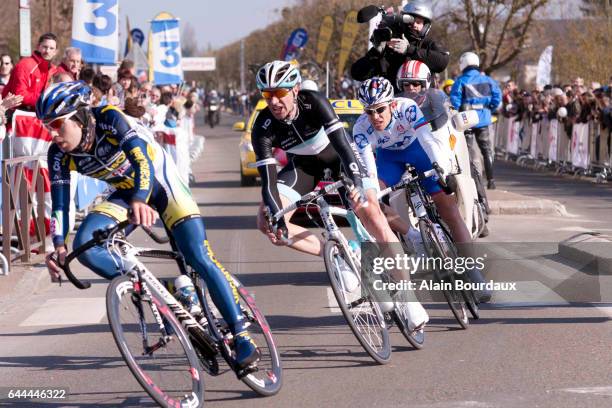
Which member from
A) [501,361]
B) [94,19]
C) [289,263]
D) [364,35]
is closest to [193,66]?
[364,35]

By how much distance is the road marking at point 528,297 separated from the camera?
9688mm

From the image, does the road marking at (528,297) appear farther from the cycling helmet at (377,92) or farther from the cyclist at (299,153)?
the cycling helmet at (377,92)

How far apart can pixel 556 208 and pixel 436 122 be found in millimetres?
7727

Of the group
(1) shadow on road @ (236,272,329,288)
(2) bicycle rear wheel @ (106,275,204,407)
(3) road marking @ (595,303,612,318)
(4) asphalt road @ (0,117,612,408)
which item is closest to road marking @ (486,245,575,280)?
(4) asphalt road @ (0,117,612,408)

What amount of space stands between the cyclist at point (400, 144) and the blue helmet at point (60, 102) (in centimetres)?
263

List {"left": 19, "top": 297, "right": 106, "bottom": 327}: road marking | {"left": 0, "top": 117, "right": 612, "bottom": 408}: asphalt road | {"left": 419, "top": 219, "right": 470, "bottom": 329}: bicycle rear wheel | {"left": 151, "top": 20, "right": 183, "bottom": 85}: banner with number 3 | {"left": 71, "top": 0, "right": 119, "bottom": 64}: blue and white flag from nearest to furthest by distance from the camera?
1. {"left": 0, "top": 117, "right": 612, "bottom": 408}: asphalt road
2. {"left": 419, "top": 219, "right": 470, "bottom": 329}: bicycle rear wheel
3. {"left": 19, "top": 297, "right": 106, "bottom": 327}: road marking
4. {"left": 71, "top": 0, "right": 119, "bottom": 64}: blue and white flag
5. {"left": 151, "top": 20, "right": 183, "bottom": 85}: banner with number 3

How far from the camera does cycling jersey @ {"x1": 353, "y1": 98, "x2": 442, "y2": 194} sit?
29.4 feet

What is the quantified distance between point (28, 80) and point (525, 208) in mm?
7281

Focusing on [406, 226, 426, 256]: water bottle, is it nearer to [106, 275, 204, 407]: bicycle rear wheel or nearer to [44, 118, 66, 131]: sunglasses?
[106, 275, 204, 407]: bicycle rear wheel

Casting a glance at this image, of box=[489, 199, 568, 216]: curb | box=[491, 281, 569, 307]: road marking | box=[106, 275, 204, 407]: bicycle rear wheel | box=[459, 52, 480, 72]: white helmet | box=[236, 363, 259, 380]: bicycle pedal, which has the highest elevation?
box=[459, 52, 480, 72]: white helmet

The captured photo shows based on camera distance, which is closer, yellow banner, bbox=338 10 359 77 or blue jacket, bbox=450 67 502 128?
blue jacket, bbox=450 67 502 128

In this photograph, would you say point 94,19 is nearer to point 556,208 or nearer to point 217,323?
point 556,208

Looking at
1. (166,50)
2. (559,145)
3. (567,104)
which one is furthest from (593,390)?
(166,50)

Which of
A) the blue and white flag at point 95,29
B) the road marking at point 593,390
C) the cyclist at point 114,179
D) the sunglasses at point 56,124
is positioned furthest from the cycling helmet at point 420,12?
the blue and white flag at point 95,29
